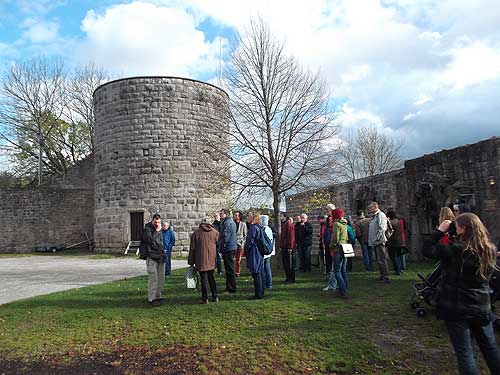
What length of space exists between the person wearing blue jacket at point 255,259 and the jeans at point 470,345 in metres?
4.01

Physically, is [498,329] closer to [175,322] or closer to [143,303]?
[175,322]

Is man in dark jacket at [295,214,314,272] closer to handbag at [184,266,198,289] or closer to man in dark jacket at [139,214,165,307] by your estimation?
handbag at [184,266,198,289]

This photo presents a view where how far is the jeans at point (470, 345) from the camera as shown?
3.21m

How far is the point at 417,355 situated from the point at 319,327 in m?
1.32

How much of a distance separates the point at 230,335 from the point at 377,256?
4319mm

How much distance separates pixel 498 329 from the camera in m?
4.62

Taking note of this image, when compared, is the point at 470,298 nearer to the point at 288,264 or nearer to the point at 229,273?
the point at 229,273

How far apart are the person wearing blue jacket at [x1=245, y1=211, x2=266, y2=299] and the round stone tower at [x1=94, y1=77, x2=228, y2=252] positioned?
1027cm

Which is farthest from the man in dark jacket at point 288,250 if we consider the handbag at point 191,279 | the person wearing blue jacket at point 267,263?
the handbag at point 191,279

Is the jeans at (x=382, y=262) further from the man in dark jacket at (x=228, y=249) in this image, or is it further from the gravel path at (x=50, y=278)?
the gravel path at (x=50, y=278)

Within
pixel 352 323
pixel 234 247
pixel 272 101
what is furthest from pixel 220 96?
pixel 352 323

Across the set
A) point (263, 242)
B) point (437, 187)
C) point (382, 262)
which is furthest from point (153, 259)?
point (437, 187)

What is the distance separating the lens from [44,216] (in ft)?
75.2

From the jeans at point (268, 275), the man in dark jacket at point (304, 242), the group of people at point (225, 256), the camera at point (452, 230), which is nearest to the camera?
the camera at point (452, 230)
